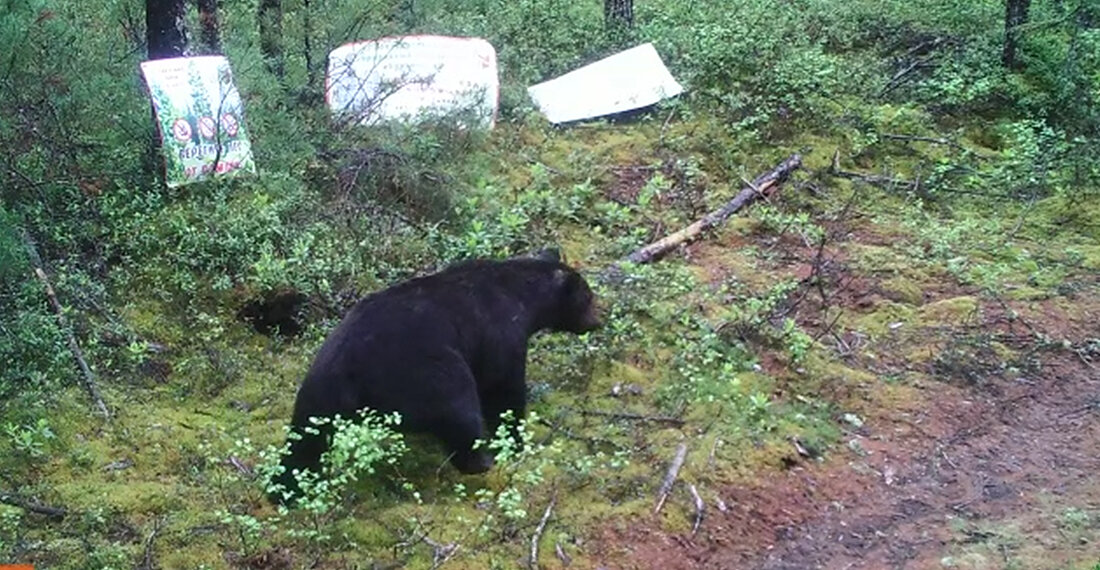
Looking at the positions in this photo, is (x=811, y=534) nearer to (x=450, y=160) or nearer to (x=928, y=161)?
(x=450, y=160)

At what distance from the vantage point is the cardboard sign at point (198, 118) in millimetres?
8594

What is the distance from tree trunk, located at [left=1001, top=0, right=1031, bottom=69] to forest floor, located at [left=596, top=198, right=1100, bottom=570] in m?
4.69

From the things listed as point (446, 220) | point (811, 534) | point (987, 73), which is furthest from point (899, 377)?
point (987, 73)

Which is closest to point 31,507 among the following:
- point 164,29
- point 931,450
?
point 164,29

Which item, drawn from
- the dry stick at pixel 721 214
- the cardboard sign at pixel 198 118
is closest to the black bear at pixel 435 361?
the dry stick at pixel 721 214

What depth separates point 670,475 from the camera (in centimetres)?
616

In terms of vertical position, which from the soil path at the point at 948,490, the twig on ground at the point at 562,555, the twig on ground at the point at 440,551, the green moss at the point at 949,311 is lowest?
the soil path at the point at 948,490

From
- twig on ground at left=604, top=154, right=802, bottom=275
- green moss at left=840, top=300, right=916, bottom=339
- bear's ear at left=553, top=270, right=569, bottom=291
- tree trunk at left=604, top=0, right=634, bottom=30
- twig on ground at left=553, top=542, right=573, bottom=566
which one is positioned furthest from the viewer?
tree trunk at left=604, top=0, right=634, bottom=30

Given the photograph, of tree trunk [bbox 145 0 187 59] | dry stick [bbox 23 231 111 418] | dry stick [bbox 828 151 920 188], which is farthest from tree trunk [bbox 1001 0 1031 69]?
dry stick [bbox 23 231 111 418]

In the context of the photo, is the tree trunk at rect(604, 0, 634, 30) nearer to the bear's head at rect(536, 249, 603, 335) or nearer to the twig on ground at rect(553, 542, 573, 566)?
the bear's head at rect(536, 249, 603, 335)

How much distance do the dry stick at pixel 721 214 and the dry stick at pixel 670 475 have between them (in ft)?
9.14

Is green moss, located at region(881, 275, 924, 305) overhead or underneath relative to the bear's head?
underneath

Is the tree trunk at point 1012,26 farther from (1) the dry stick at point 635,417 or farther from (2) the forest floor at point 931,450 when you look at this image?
(1) the dry stick at point 635,417

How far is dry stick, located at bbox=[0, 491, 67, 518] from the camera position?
17.9 ft
